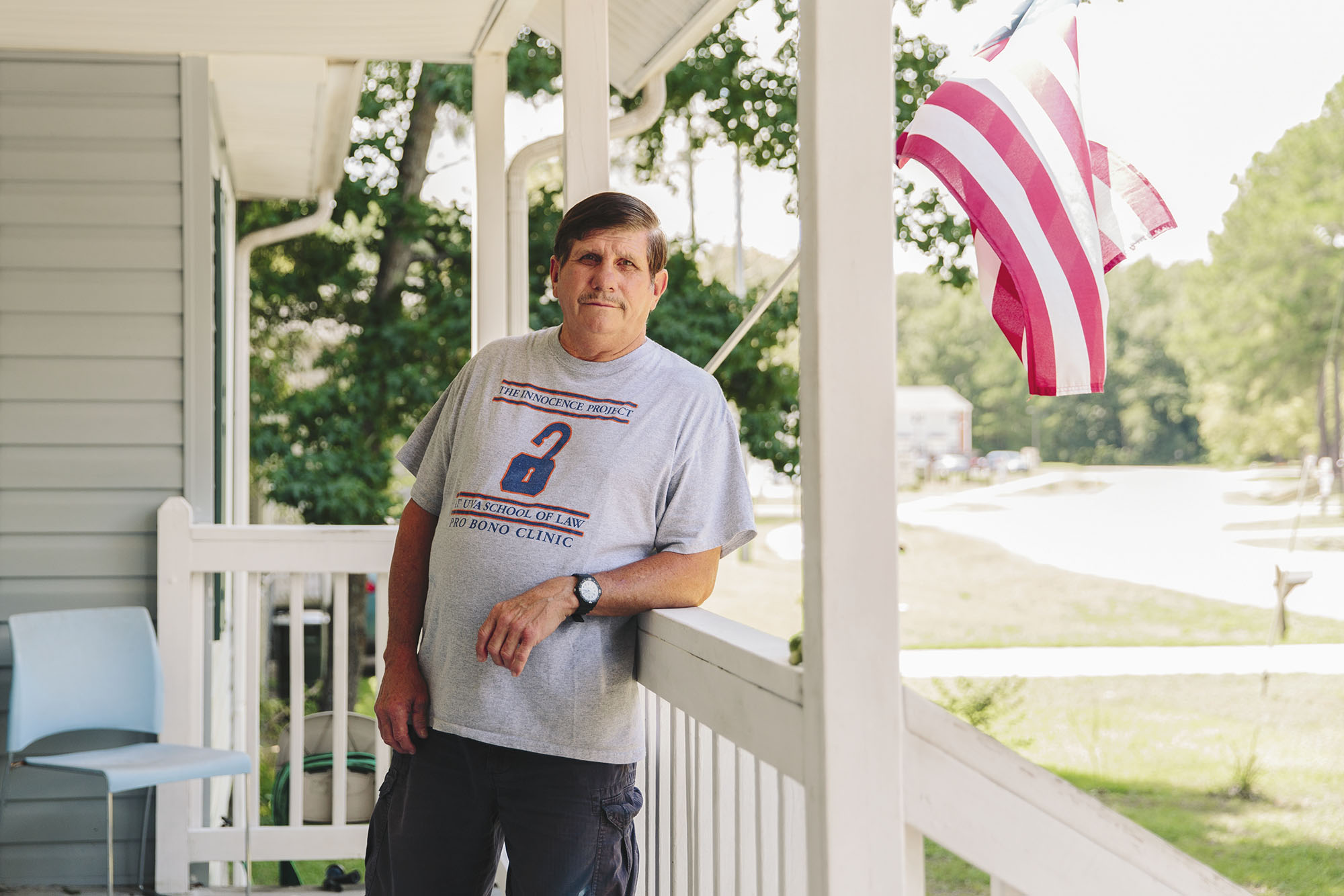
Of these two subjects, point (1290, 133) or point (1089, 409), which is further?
point (1089, 409)

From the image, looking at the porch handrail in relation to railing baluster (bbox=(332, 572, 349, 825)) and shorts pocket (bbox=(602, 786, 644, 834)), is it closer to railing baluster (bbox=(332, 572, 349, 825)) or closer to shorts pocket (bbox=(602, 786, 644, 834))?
shorts pocket (bbox=(602, 786, 644, 834))

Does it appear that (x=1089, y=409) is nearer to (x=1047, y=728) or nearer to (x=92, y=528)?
(x=1047, y=728)

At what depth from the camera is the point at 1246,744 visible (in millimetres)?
11836

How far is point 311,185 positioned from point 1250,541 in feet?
54.5

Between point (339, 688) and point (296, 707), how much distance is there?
158mm

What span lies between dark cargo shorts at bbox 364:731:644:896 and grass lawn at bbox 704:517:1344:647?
13.2 meters

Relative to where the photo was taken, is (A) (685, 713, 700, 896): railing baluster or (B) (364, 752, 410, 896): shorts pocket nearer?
(A) (685, 713, 700, 896): railing baluster

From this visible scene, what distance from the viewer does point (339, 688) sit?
3451 mm

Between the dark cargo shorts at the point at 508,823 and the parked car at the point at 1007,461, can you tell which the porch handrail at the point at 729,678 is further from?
the parked car at the point at 1007,461

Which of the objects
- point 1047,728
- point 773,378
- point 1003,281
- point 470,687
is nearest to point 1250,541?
point 1047,728

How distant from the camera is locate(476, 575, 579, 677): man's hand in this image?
1688 millimetres

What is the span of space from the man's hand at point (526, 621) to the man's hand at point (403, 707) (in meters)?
0.23

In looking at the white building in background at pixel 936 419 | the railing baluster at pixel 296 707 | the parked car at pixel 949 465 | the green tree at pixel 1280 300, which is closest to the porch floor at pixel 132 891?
the railing baluster at pixel 296 707

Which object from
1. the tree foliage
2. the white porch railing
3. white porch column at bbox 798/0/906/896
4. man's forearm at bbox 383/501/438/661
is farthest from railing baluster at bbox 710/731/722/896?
the tree foliage
